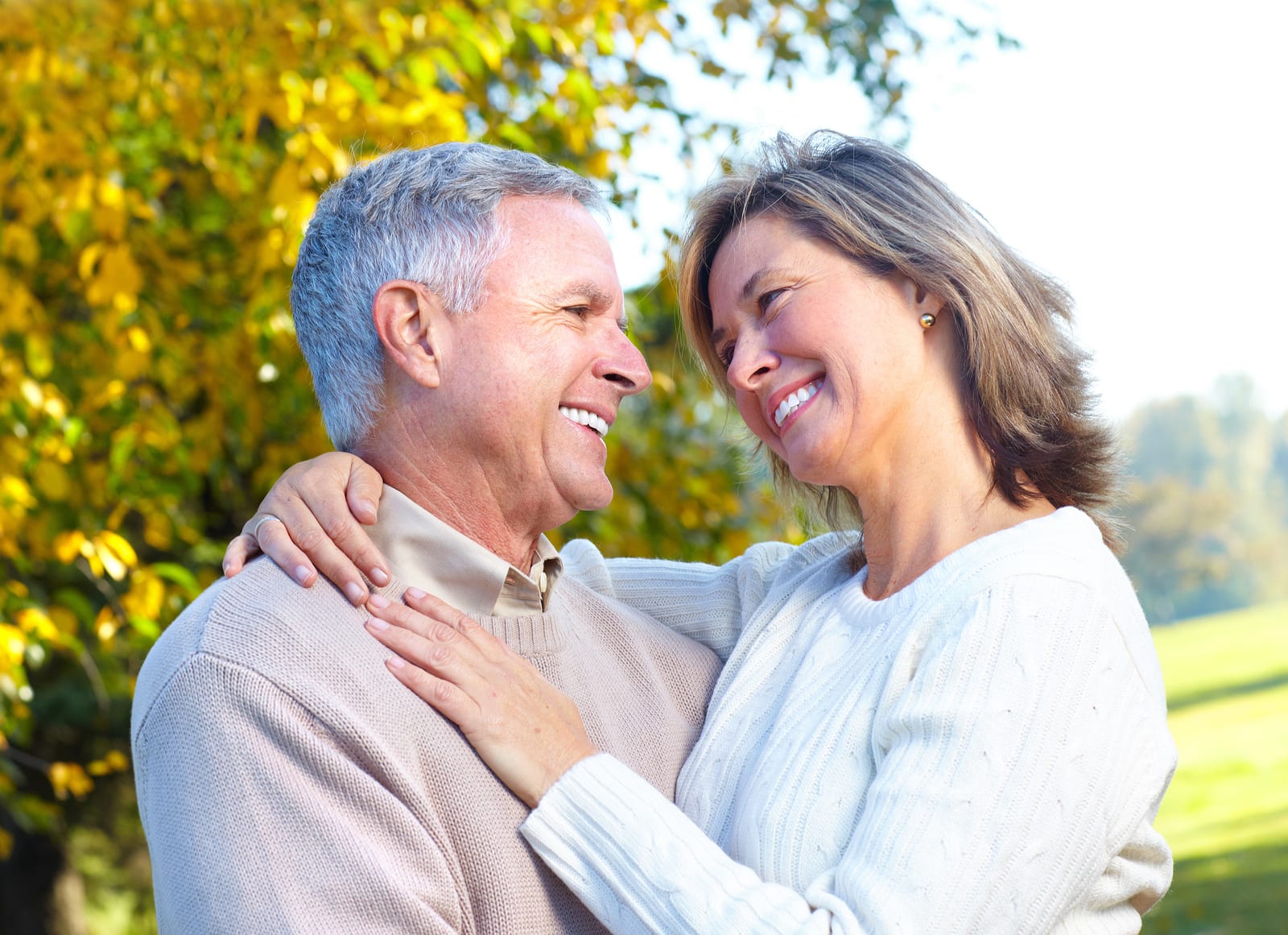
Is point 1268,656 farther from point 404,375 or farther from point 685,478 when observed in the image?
point 404,375

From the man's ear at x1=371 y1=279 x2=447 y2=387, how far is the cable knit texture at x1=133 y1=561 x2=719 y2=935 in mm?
418

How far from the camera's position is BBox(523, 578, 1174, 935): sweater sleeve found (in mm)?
1642

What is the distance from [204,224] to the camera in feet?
13.4

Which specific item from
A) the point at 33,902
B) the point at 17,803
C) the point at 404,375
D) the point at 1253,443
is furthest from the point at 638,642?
the point at 1253,443

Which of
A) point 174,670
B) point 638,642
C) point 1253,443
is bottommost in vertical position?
point 1253,443

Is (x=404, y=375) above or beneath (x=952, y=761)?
above

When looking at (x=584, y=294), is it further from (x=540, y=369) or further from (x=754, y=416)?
(x=754, y=416)

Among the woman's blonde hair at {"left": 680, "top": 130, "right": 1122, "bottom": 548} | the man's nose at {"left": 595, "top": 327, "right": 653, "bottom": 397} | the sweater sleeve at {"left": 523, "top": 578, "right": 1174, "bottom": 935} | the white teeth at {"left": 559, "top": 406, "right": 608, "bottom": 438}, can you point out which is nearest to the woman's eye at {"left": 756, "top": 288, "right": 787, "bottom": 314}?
the woman's blonde hair at {"left": 680, "top": 130, "right": 1122, "bottom": 548}

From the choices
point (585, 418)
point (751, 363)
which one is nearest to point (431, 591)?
point (585, 418)

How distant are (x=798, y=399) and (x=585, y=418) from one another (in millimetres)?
379

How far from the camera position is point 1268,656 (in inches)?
1398

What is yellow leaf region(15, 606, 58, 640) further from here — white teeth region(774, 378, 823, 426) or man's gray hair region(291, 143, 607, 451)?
white teeth region(774, 378, 823, 426)

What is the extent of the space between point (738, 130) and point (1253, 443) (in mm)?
70046

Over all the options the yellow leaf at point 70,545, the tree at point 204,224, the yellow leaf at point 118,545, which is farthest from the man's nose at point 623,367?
the yellow leaf at point 70,545
